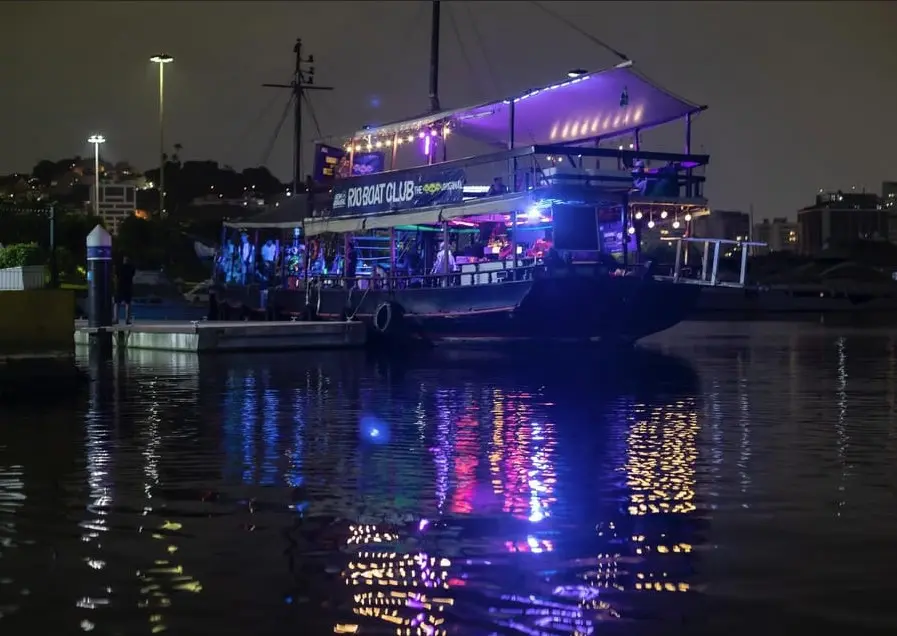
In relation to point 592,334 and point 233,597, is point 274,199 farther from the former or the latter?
point 233,597

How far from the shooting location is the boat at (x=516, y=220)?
89.1ft

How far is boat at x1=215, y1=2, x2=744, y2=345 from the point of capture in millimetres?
27172

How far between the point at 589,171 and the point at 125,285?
1219 cm

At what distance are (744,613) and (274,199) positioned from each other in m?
36.2

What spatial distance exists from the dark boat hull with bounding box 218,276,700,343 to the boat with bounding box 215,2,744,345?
0.12 ft

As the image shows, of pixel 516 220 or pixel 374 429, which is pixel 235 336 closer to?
pixel 516 220

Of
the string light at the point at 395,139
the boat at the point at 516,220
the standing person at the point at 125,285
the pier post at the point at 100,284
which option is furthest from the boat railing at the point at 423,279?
the pier post at the point at 100,284

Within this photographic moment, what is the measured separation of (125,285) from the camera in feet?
103

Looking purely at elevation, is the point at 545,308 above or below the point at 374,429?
above

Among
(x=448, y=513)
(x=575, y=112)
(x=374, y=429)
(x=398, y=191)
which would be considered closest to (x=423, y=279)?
(x=398, y=191)

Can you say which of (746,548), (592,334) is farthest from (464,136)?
(746,548)

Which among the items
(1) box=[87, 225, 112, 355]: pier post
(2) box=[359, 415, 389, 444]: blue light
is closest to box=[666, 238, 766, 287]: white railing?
(1) box=[87, 225, 112, 355]: pier post

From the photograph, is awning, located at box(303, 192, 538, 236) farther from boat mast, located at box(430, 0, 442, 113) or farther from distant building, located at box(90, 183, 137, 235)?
distant building, located at box(90, 183, 137, 235)

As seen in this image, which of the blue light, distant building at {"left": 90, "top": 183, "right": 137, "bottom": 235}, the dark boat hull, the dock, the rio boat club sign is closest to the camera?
the blue light
